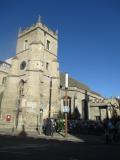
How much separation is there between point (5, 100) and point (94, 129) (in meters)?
16.3

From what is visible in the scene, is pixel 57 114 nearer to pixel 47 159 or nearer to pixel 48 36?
pixel 48 36

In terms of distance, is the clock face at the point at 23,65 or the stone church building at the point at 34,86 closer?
the stone church building at the point at 34,86

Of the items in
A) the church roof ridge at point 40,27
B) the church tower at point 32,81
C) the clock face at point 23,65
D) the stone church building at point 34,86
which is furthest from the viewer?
the church roof ridge at point 40,27

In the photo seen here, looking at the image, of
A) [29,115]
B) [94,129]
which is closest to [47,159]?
[94,129]

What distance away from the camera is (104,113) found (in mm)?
44375

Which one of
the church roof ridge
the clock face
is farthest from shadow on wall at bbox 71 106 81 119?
the church roof ridge

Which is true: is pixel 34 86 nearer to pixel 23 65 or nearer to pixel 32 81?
pixel 32 81

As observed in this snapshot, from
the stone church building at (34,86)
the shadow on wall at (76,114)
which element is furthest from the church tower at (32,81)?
the shadow on wall at (76,114)

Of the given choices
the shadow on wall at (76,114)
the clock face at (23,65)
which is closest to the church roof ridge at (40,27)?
the clock face at (23,65)

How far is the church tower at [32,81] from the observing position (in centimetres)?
3500

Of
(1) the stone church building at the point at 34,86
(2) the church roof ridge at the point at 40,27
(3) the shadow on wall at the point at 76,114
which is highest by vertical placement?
(2) the church roof ridge at the point at 40,27

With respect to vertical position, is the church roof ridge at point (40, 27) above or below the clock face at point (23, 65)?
above

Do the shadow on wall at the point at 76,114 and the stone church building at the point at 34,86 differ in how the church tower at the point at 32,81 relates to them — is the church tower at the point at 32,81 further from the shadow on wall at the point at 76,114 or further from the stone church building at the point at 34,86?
the shadow on wall at the point at 76,114

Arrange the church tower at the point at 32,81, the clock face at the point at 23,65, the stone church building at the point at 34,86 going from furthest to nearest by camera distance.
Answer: the clock face at the point at 23,65 < the stone church building at the point at 34,86 < the church tower at the point at 32,81
